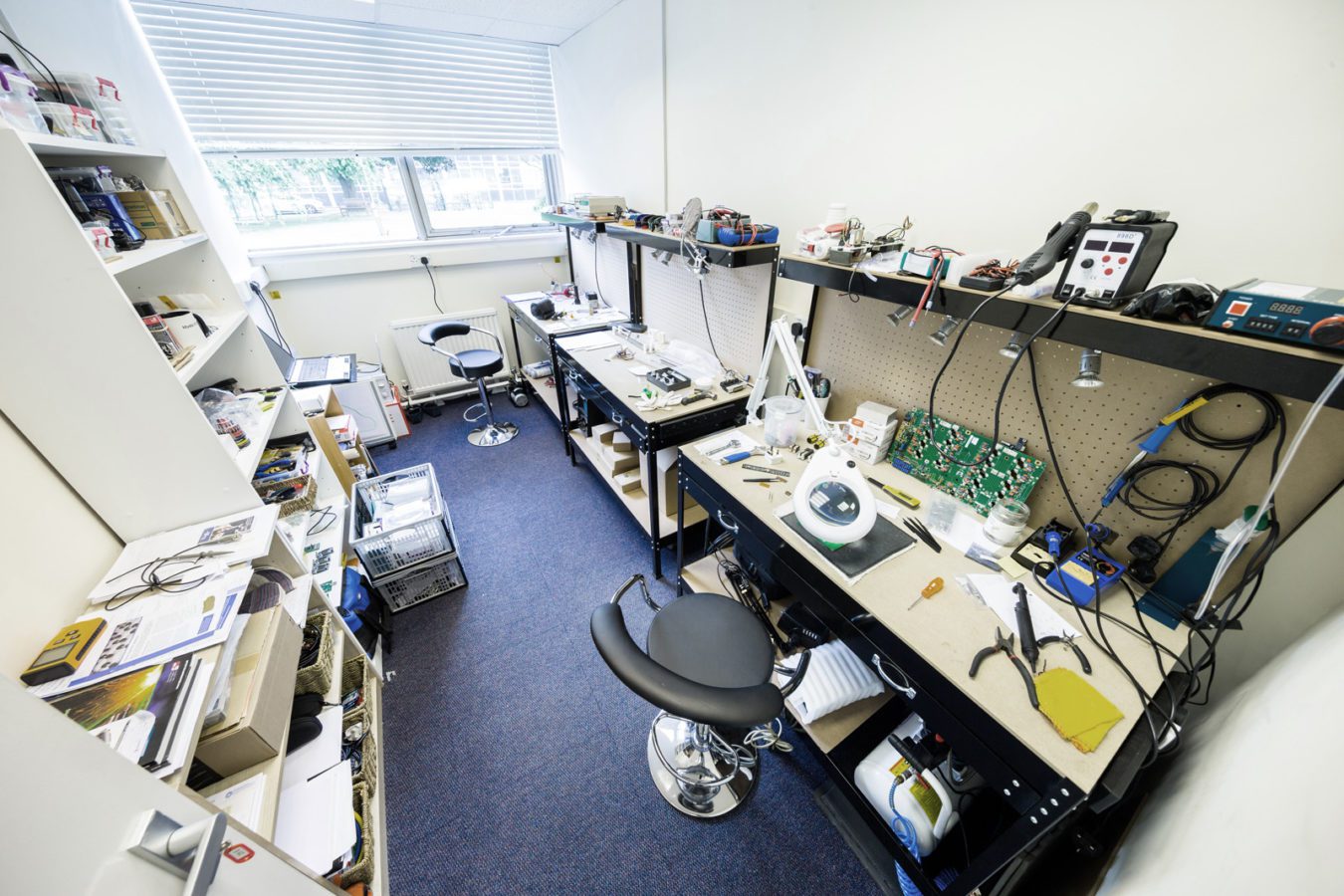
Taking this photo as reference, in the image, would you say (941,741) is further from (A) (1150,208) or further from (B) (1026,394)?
(A) (1150,208)

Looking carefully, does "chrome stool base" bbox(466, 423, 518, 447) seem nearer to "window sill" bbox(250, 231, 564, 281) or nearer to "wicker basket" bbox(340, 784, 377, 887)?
"window sill" bbox(250, 231, 564, 281)

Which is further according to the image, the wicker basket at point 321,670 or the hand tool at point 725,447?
the hand tool at point 725,447

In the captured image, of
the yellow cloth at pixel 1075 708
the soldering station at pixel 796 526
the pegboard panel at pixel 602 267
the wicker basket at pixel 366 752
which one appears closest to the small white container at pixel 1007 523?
the soldering station at pixel 796 526

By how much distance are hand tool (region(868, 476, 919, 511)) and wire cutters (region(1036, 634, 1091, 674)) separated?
460 mm

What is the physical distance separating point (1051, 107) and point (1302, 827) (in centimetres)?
140

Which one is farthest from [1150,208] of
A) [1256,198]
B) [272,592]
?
[272,592]

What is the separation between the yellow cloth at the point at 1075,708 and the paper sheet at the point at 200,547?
185 centimetres

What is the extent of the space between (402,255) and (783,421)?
10.6 ft

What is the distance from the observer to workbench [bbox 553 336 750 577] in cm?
189

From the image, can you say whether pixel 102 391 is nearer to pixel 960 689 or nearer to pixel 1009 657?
pixel 960 689

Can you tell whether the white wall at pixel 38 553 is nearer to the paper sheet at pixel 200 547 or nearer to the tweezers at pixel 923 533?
the paper sheet at pixel 200 547

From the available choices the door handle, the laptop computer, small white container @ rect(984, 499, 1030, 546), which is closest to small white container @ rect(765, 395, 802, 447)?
small white container @ rect(984, 499, 1030, 546)

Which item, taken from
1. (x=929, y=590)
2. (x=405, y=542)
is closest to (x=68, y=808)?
(x=929, y=590)

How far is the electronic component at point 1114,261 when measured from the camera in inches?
32.2
